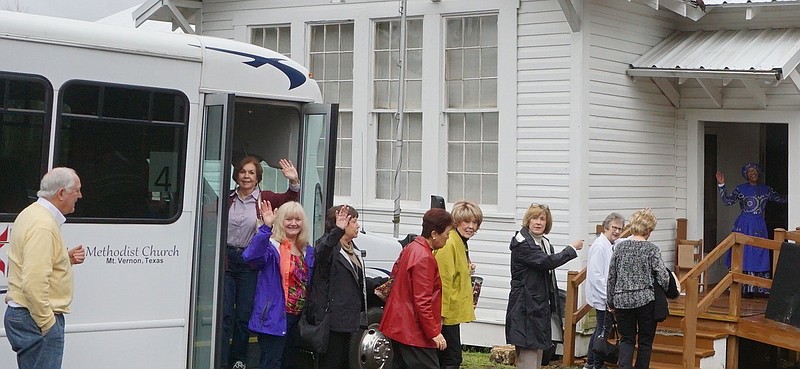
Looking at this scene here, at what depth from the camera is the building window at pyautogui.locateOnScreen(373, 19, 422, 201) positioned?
45.9ft

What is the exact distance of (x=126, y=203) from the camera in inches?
323

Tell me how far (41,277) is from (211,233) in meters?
2.08

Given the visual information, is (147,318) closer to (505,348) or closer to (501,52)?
(505,348)

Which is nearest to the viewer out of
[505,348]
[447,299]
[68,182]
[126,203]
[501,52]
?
[68,182]

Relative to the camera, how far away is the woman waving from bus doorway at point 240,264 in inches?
346

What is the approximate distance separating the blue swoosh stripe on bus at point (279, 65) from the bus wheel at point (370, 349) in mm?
2124

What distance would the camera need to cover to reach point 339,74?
14.7m

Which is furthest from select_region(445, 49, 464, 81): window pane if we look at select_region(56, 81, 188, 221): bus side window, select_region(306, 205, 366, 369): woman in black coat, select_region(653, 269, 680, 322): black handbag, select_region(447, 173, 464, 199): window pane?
select_region(56, 81, 188, 221): bus side window

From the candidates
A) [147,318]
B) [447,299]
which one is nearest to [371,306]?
[447,299]

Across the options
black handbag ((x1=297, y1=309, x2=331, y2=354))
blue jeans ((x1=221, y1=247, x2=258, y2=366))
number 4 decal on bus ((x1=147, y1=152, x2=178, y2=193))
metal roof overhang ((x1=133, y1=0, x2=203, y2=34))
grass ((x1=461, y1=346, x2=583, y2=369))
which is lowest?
grass ((x1=461, y1=346, x2=583, y2=369))

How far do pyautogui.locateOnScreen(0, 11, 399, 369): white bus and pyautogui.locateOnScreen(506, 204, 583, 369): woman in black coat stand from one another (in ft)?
8.35

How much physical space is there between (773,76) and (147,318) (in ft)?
24.9

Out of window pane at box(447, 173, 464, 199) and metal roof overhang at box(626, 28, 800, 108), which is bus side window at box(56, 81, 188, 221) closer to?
window pane at box(447, 173, 464, 199)

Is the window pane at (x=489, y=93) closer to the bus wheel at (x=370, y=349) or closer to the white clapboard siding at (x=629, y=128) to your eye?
the white clapboard siding at (x=629, y=128)
